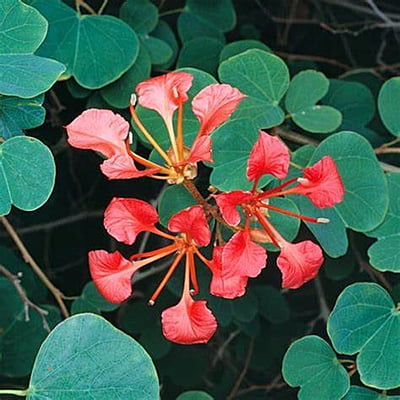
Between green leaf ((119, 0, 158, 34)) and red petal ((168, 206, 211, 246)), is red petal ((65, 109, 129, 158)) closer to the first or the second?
red petal ((168, 206, 211, 246))

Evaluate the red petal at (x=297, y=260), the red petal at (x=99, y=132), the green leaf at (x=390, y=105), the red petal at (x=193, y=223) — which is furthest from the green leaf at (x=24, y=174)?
the green leaf at (x=390, y=105)

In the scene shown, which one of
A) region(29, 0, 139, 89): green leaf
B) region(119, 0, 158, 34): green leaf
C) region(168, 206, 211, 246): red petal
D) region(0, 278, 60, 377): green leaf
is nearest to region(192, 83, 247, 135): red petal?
region(168, 206, 211, 246): red petal

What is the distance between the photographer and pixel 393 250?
104cm

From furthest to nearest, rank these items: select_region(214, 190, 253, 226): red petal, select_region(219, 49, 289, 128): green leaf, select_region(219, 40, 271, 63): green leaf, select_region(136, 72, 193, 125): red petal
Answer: select_region(219, 40, 271, 63): green leaf < select_region(219, 49, 289, 128): green leaf < select_region(136, 72, 193, 125): red petal < select_region(214, 190, 253, 226): red petal

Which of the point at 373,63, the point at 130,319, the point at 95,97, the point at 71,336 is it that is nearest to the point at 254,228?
the point at 71,336

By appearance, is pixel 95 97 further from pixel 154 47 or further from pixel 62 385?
pixel 62 385

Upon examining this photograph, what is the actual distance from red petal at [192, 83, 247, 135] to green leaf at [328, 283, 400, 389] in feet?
0.85

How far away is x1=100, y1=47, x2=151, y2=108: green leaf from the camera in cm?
115

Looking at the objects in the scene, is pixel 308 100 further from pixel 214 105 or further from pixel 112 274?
pixel 112 274

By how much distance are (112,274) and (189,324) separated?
99 millimetres

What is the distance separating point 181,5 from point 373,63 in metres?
0.38

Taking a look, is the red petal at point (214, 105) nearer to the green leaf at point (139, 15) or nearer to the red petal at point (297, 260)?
the red petal at point (297, 260)

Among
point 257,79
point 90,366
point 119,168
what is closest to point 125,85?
point 257,79

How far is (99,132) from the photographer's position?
36.3 inches
